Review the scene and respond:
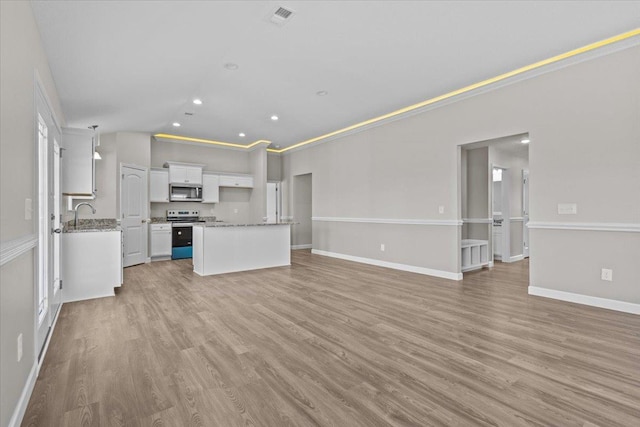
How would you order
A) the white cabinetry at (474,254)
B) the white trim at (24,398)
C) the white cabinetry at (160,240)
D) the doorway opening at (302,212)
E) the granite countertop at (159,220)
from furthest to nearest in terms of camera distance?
1. the doorway opening at (302,212)
2. the granite countertop at (159,220)
3. the white cabinetry at (160,240)
4. the white cabinetry at (474,254)
5. the white trim at (24,398)

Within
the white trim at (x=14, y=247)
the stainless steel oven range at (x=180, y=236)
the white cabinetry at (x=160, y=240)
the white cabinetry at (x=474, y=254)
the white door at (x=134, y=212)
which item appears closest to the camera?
the white trim at (x=14, y=247)

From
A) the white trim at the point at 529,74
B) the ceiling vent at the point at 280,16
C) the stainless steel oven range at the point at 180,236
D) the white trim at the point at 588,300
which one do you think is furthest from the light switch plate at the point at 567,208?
the stainless steel oven range at the point at 180,236

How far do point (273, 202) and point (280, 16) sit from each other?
6718 mm

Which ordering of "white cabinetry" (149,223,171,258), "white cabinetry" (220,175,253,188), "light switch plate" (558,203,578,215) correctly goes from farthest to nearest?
"white cabinetry" (220,175,253,188), "white cabinetry" (149,223,171,258), "light switch plate" (558,203,578,215)

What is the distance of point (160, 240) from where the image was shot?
7078mm

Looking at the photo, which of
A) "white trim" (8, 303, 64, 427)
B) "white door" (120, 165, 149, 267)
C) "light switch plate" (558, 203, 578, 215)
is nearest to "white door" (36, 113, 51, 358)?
"white trim" (8, 303, 64, 427)

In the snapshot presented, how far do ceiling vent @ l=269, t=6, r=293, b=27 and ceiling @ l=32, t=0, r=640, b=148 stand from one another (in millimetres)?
35

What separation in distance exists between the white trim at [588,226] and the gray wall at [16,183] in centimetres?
500

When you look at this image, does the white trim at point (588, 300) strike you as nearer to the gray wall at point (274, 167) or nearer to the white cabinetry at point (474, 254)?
the white cabinetry at point (474, 254)

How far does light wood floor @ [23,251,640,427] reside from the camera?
1726 millimetres

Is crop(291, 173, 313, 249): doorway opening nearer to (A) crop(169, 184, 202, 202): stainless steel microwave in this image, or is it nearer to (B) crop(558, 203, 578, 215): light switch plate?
(A) crop(169, 184, 202, 202): stainless steel microwave

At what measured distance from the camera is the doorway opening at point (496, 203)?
6367 mm

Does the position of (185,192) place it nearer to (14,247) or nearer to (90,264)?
(90,264)

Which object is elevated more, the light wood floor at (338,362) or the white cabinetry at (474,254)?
the white cabinetry at (474,254)
